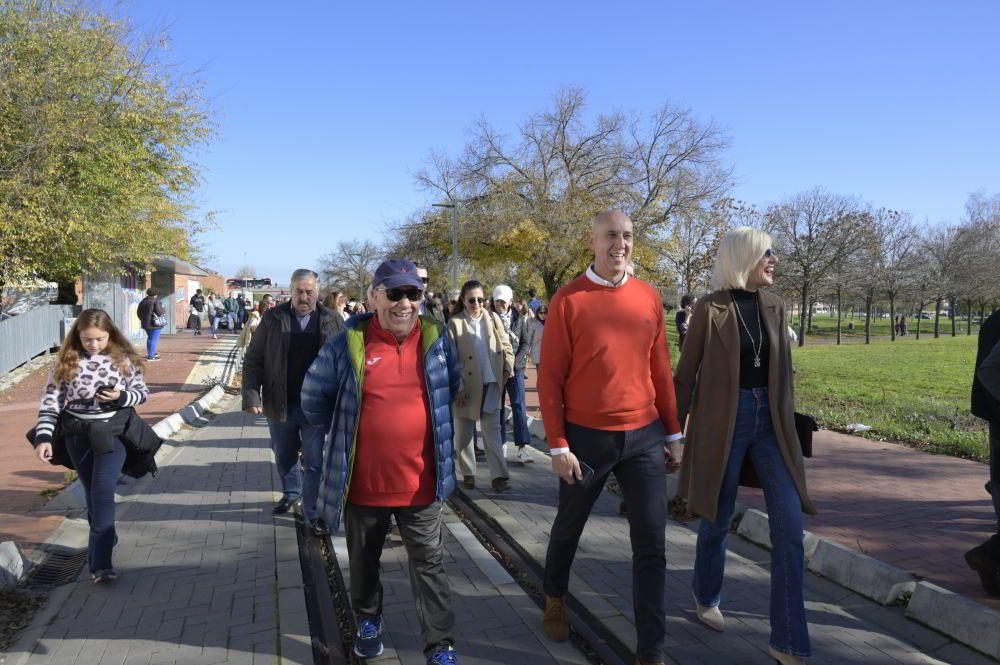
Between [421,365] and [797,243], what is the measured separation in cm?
3427

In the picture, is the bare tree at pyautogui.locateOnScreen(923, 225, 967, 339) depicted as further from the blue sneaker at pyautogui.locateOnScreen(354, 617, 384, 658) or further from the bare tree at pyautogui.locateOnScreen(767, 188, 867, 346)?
the blue sneaker at pyautogui.locateOnScreen(354, 617, 384, 658)

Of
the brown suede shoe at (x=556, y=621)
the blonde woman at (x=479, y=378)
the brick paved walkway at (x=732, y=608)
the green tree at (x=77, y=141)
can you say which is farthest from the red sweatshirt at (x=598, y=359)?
the green tree at (x=77, y=141)

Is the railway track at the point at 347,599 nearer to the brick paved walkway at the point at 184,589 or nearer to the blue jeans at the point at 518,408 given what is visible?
the brick paved walkway at the point at 184,589

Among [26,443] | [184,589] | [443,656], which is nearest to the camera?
[443,656]

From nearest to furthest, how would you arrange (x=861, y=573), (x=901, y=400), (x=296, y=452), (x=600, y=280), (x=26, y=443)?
1. (x=600, y=280)
2. (x=861, y=573)
3. (x=296, y=452)
4. (x=26, y=443)
5. (x=901, y=400)

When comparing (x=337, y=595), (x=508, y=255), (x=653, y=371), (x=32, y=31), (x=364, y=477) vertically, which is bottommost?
(x=337, y=595)

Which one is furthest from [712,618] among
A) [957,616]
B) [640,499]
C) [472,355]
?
[472,355]

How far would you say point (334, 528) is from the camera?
3.13m

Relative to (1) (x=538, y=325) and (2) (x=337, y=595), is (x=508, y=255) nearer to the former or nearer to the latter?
(1) (x=538, y=325)

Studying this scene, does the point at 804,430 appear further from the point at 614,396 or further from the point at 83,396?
the point at 83,396

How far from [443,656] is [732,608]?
1675mm

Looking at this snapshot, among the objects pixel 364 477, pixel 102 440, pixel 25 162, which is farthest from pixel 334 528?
pixel 25 162

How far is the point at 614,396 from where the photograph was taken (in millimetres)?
3135

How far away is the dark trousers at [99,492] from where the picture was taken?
14.0 feet
